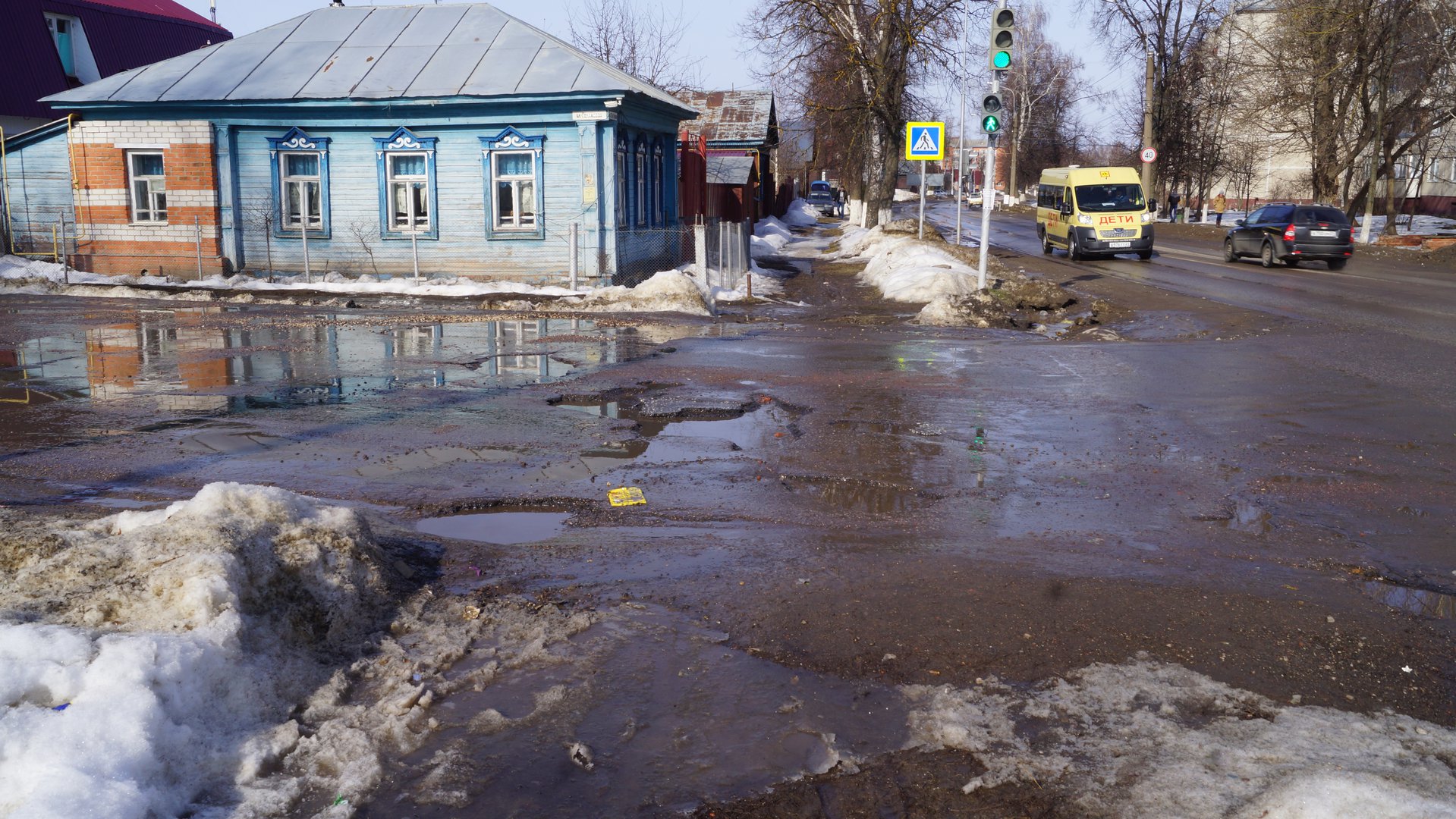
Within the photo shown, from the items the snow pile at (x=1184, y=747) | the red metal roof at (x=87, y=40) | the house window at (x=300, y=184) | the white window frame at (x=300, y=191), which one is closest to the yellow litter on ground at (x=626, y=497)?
the snow pile at (x=1184, y=747)

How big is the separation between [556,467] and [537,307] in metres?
12.3

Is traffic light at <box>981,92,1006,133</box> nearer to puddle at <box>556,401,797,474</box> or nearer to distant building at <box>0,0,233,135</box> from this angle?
puddle at <box>556,401,797,474</box>

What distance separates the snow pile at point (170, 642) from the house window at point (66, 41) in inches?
1392

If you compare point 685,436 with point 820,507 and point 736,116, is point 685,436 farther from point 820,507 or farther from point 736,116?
point 736,116

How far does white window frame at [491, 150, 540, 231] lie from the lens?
22453mm

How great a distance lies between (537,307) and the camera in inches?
779

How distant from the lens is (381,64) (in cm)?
2350

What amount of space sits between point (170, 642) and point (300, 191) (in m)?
21.5

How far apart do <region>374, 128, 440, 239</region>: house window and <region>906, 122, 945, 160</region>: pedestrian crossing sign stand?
10.7 metres

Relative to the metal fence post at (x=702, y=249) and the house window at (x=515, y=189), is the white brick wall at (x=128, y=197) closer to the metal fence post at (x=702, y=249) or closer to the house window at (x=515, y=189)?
the house window at (x=515, y=189)

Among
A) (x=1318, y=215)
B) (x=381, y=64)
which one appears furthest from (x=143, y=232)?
(x=1318, y=215)

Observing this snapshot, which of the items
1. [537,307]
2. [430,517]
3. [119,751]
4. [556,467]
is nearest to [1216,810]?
[119,751]

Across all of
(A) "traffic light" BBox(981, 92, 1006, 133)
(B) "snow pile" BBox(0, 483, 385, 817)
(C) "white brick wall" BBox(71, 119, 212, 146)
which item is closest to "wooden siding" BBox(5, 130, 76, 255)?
(C) "white brick wall" BBox(71, 119, 212, 146)

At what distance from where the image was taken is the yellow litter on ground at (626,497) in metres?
7.06
